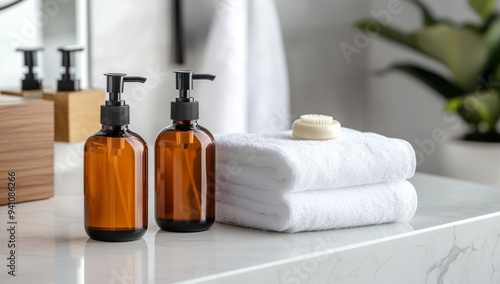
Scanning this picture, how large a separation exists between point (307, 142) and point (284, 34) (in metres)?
1.44

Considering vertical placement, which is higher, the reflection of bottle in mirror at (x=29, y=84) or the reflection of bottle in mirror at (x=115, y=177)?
the reflection of bottle in mirror at (x=29, y=84)

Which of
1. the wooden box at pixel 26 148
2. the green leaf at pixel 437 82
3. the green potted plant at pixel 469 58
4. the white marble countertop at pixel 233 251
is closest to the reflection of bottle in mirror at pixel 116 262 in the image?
the white marble countertop at pixel 233 251

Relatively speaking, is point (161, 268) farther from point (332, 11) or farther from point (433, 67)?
point (433, 67)

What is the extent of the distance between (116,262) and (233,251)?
12cm

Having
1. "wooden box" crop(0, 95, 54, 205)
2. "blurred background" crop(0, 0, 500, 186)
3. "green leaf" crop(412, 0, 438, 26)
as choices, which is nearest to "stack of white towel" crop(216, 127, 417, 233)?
"wooden box" crop(0, 95, 54, 205)

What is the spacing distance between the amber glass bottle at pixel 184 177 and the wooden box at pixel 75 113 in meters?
0.37

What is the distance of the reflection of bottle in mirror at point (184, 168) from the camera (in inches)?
32.9

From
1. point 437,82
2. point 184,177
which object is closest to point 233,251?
point 184,177

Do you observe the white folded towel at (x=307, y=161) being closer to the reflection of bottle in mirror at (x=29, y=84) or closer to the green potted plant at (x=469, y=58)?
the reflection of bottle in mirror at (x=29, y=84)

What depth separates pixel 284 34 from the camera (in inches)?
89.6

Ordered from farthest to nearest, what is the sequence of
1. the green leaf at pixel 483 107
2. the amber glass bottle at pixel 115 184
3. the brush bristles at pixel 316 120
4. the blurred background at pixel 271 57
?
the green leaf at pixel 483 107, the blurred background at pixel 271 57, the brush bristles at pixel 316 120, the amber glass bottle at pixel 115 184

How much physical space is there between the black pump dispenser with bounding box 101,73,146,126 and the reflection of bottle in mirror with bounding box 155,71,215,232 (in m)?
0.06

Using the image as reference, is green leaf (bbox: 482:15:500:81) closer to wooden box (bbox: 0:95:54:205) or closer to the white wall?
the white wall

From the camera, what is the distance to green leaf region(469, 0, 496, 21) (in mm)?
2133
